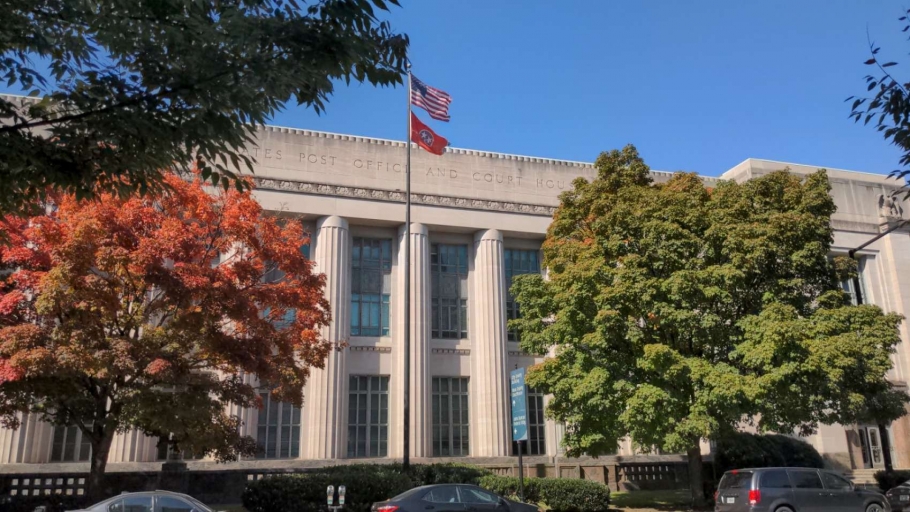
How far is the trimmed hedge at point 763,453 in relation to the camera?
3055cm

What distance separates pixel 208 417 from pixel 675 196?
1598 cm

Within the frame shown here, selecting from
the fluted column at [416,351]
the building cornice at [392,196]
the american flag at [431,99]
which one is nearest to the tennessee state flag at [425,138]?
the american flag at [431,99]

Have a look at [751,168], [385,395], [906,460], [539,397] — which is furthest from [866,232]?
[385,395]

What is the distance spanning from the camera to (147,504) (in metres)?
14.7

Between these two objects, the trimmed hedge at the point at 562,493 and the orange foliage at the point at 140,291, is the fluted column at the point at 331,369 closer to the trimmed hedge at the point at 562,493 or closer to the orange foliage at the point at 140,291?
the orange foliage at the point at 140,291

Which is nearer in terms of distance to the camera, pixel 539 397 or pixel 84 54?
pixel 84 54

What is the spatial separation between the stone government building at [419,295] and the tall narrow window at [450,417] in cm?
5

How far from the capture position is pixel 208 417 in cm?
1922

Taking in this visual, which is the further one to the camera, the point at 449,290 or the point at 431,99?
the point at 449,290

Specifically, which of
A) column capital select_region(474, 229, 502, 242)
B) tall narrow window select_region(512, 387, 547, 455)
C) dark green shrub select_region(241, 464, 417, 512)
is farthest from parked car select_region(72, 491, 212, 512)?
column capital select_region(474, 229, 502, 242)

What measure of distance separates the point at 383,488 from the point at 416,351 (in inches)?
511

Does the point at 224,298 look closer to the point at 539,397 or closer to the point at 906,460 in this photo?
the point at 539,397

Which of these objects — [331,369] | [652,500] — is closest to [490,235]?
[331,369]

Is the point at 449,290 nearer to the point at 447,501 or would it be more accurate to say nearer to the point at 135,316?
A: the point at 135,316
